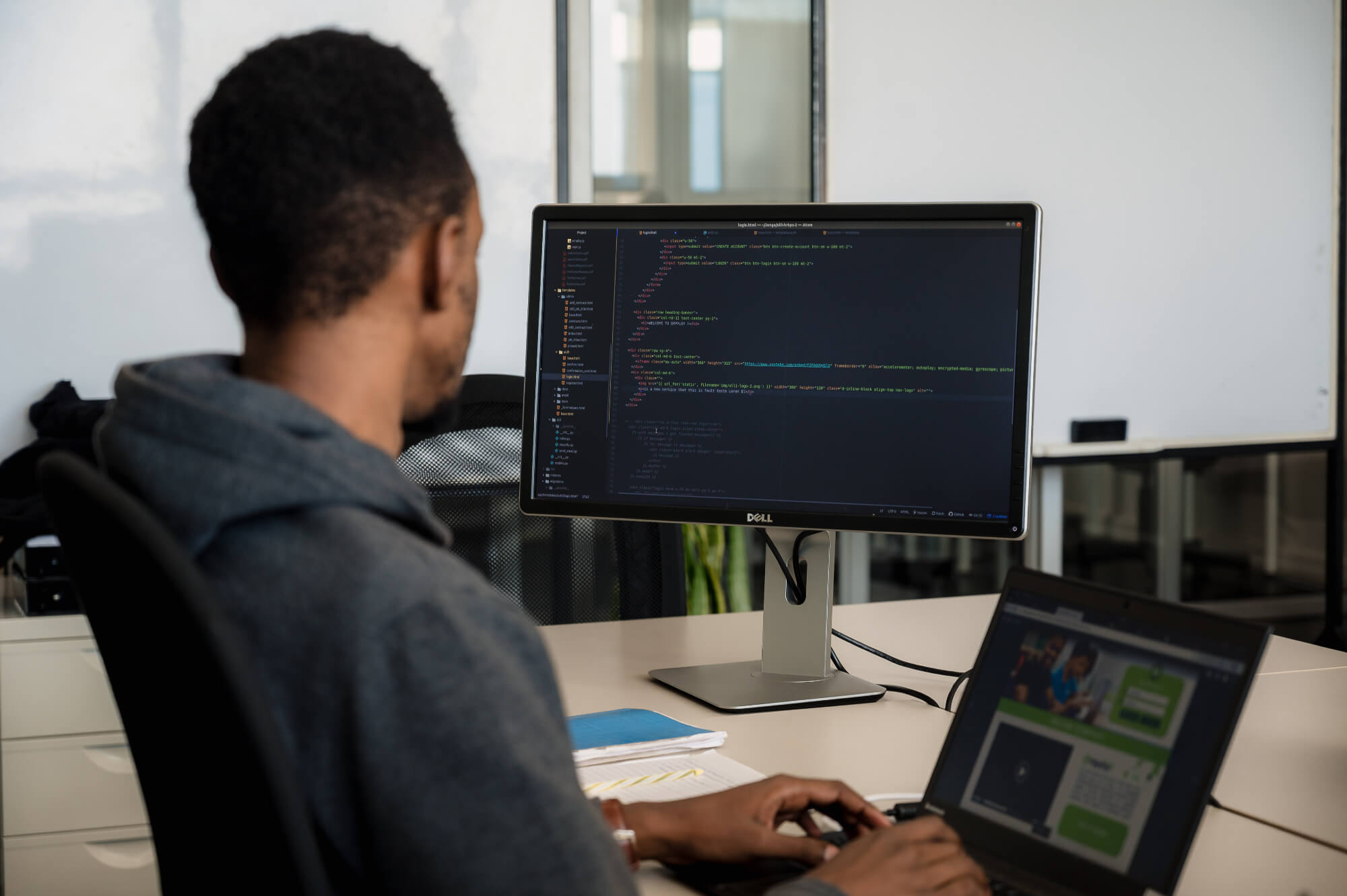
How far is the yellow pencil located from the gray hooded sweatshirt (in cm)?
43

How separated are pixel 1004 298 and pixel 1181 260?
2.35 metres

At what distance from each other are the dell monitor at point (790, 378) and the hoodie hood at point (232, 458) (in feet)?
2.19

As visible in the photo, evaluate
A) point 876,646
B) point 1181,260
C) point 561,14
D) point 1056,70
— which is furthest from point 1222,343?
point 876,646

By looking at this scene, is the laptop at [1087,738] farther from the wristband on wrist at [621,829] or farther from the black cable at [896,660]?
the black cable at [896,660]

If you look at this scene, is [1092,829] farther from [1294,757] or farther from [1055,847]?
[1294,757]

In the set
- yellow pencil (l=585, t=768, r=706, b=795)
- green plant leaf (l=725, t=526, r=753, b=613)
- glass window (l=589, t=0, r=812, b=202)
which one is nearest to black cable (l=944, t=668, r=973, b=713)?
yellow pencil (l=585, t=768, r=706, b=795)

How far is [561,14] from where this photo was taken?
278 centimetres

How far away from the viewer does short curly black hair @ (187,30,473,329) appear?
0.67 metres

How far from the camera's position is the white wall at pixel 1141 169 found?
3.05 m

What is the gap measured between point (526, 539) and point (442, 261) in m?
0.99

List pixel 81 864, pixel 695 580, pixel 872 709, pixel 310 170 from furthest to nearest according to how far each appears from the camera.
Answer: pixel 695 580, pixel 81 864, pixel 872 709, pixel 310 170

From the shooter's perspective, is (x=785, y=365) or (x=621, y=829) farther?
(x=785, y=365)

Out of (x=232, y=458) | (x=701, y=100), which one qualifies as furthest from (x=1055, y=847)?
(x=701, y=100)

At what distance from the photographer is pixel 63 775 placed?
1.91 m
